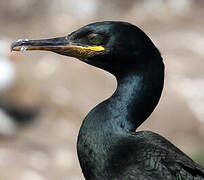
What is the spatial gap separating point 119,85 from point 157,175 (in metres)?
0.73

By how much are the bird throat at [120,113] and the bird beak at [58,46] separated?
0.29 m

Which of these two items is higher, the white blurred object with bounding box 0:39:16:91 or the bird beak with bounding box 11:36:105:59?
the white blurred object with bounding box 0:39:16:91

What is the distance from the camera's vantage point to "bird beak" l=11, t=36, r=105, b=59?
5.04 meters

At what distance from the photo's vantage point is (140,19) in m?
16.4

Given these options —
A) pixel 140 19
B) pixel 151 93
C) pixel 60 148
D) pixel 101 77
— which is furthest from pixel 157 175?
pixel 140 19

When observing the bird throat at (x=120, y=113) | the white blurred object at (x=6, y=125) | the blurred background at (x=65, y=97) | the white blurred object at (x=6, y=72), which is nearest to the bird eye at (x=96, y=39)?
the bird throat at (x=120, y=113)

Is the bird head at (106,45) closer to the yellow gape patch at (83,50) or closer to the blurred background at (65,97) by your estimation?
the yellow gape patch at (83,50)

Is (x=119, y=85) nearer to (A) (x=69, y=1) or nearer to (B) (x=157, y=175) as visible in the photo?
(B) (x=157, y=175)

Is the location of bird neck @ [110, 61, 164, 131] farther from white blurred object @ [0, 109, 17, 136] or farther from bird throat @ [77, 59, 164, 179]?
white blurred object @ [0, 109, 17, 136]

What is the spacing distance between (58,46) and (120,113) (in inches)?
23.7

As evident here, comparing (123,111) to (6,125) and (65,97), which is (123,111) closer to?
(65,97)

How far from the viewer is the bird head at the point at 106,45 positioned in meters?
4.92

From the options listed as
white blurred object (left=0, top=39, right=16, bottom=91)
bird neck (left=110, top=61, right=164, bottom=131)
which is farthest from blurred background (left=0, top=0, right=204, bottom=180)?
bird neck (left=110, top=61, right=164, bottom=131)

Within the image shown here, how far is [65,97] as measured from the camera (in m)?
13.0
